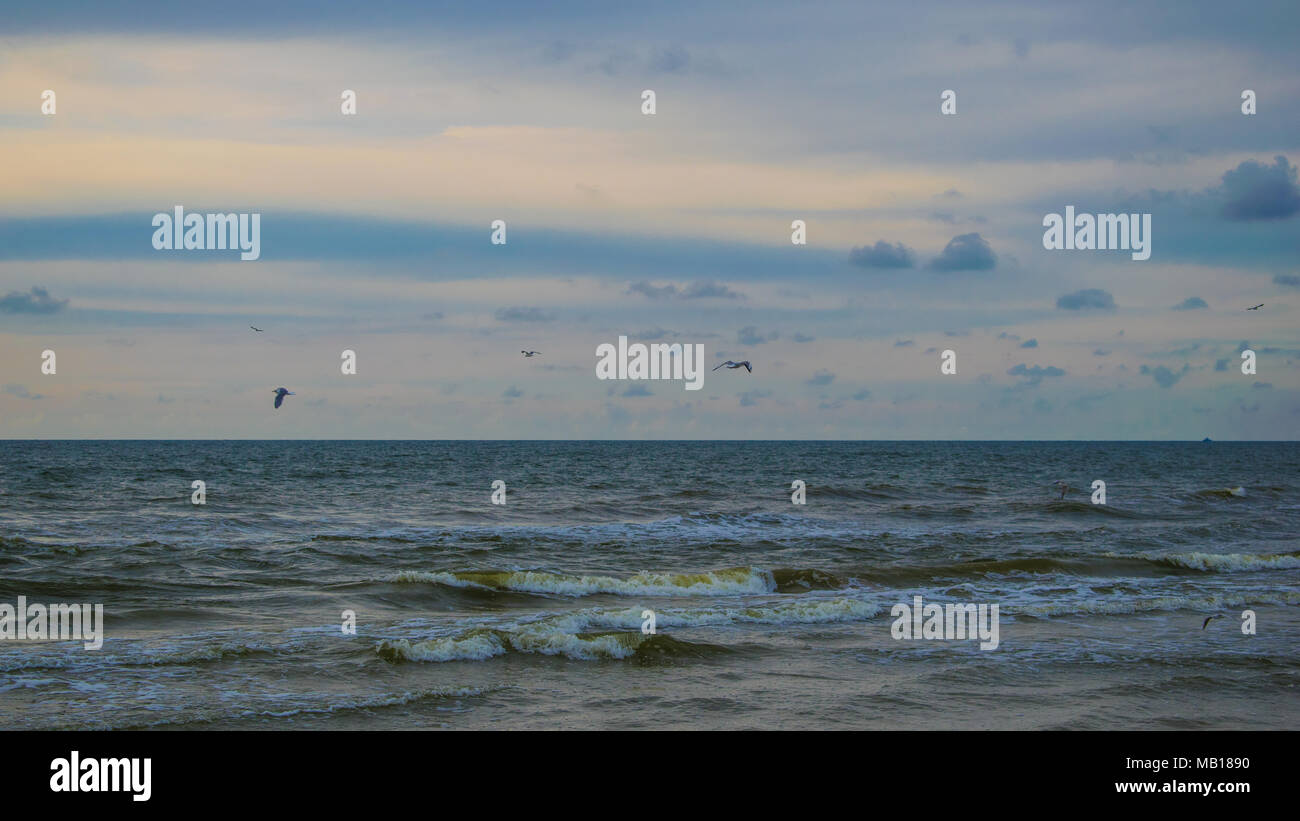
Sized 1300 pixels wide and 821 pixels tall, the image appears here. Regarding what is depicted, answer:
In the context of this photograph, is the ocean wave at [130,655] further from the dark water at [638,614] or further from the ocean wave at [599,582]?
the ocean wave at [599,582]

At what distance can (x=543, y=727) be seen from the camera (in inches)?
463

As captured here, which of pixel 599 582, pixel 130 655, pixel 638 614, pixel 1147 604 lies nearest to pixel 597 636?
pixel 638 614

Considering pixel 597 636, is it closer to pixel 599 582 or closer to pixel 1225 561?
pixel 599 582

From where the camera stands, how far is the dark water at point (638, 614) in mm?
12586

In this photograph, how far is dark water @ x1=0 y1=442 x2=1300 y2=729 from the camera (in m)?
12.6

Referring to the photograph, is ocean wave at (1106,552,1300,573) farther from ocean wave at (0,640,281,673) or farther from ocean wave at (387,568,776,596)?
ocean wave at (0,640,281,673)

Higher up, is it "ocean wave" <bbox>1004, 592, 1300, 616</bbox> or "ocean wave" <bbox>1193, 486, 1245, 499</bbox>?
"ocean wave" <bbox>1004, 592, 1300, 616</bbox>

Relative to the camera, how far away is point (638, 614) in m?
18.4

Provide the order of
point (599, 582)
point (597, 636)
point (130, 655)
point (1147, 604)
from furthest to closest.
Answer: point (599, 582), point (1147, 604), point (597, 636), point (130, 655)

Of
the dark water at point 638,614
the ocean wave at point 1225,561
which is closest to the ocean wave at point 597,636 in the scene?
the dark water at point 638,614

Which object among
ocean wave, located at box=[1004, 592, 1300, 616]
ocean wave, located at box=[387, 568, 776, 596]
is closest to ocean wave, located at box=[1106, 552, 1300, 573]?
ocean wave, located at box=[1004, 592, 1300, 616]
